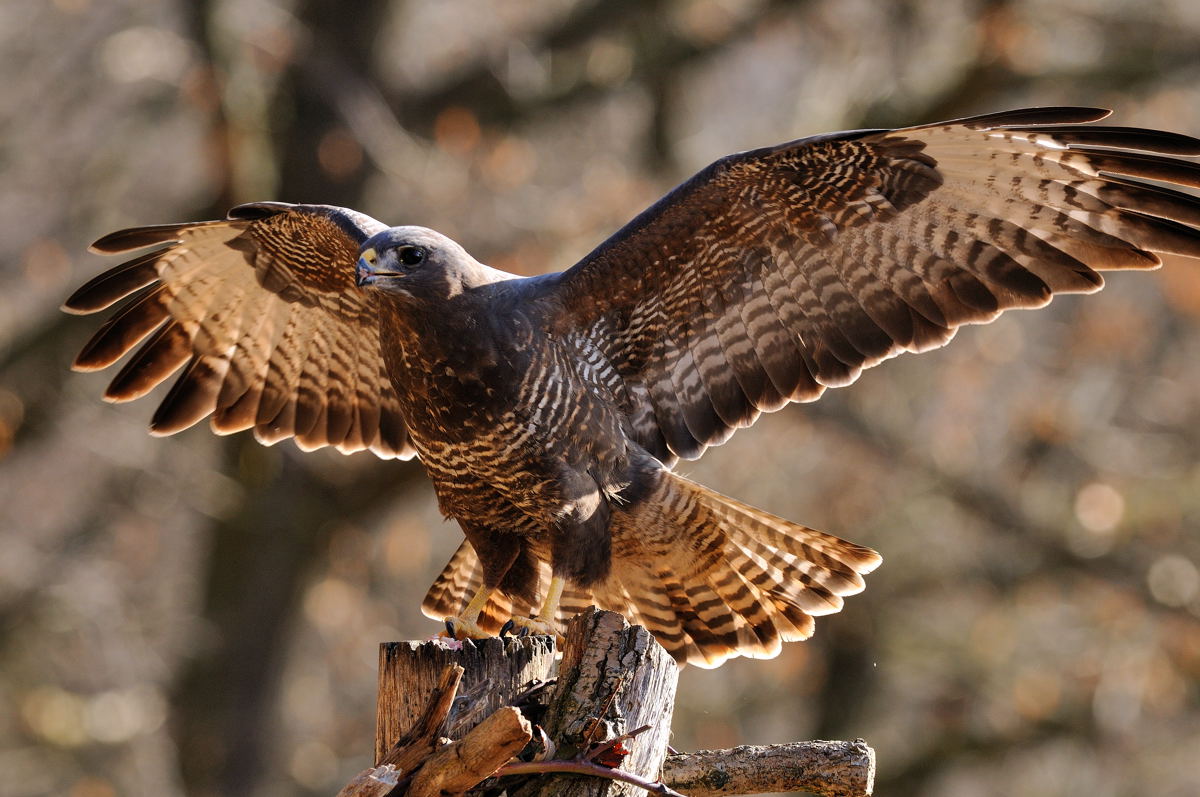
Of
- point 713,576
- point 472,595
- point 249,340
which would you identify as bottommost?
point 472,595

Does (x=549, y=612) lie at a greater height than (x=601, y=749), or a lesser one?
greater

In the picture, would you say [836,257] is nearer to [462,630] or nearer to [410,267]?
[410,267]

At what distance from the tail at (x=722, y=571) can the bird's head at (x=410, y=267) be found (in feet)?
3.18

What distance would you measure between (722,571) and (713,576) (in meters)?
0.04

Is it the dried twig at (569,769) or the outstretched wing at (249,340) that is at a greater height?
the outstretched wing at (249,340)

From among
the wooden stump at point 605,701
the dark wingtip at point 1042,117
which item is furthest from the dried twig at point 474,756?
the dark wingtip at point 1042,117

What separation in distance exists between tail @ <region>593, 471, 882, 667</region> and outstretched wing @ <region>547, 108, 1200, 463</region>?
1.02 feet

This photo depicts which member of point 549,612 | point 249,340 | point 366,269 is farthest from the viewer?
point 249,340

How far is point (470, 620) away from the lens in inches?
190

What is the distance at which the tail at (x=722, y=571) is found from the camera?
15.9 ft

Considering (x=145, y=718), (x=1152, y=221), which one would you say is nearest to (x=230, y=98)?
(x=145, y=718)

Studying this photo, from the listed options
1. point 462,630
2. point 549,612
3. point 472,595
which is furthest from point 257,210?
point 549,612

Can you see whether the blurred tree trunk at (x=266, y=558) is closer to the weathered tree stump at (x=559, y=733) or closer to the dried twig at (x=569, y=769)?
the weathered tree stump at (x=559, y=733)

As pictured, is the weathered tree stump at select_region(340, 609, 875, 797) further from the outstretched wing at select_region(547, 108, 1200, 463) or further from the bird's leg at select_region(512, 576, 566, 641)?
the outstretched wing at select_region(547, 108, 1200, 463)
